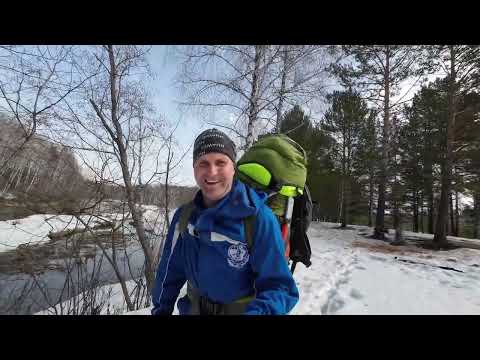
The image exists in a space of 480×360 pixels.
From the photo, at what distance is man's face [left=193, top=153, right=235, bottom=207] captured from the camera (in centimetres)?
132

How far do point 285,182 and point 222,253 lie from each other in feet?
2.78

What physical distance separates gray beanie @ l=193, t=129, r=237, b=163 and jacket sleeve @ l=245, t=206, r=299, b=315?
1.47 feet

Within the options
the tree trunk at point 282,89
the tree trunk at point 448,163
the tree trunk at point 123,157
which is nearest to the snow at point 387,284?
the tree trunk at point 448,163

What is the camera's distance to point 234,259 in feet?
4.09

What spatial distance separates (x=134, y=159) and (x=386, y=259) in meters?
6.87

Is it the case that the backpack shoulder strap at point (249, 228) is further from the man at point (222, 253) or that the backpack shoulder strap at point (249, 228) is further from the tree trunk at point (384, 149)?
the tree trunk at point (384, 149)

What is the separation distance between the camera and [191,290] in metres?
1.38

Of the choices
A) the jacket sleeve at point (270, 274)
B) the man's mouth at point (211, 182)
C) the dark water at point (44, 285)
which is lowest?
the dark water at point (44, 285)

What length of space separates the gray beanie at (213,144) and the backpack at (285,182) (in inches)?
18.4

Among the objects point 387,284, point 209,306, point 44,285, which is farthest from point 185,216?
point 387,284

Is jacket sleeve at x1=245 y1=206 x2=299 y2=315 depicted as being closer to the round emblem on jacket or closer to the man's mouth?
the round emblem on jacket

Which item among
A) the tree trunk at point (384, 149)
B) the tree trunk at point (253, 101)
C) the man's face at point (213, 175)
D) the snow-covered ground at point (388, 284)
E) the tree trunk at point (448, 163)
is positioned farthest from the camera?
the tree trunk at point (384, 149)

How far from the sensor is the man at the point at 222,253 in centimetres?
114
